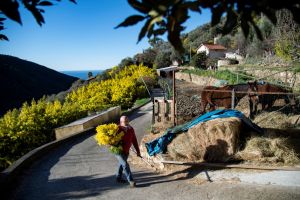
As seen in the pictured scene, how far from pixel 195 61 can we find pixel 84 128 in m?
29.7

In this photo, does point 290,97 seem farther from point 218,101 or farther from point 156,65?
point 156,65

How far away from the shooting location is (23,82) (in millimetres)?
84938

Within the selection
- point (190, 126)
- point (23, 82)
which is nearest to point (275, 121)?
point (190, 126)

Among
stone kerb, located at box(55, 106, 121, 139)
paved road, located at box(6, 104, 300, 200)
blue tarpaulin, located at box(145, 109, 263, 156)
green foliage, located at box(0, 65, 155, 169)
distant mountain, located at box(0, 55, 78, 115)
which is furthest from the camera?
distant mountain, located at box(0, 55, 78, 115)

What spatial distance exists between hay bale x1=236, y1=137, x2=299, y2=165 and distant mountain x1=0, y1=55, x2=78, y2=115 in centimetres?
6643

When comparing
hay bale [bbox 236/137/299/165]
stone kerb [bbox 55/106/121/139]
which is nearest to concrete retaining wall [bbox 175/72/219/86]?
stone kerb [bbox 55/106/121/139]

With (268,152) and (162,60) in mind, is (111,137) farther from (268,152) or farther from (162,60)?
(162,60)

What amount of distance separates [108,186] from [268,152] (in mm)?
3916

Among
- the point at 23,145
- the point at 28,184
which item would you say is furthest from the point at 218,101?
the point at 23,145

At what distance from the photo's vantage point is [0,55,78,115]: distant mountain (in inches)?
2943

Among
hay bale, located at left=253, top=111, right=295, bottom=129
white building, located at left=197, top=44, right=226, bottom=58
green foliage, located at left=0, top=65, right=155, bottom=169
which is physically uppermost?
white building, located at left=197, top=44, right=226, bottom=58

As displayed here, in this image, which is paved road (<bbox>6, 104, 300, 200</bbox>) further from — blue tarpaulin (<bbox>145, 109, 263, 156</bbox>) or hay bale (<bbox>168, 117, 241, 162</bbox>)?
blue tarpaulin (<bbox>145, 109, 263, 156</bbox>)

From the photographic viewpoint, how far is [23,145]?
1714 centimetres

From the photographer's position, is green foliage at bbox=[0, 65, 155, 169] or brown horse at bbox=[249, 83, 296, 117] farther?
green foliage at bbox=[0, 65, 155, 169]
